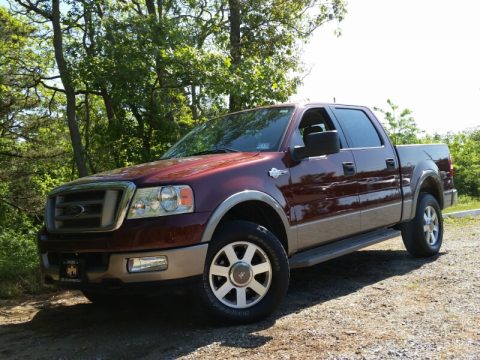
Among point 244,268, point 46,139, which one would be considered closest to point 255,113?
point 244,268

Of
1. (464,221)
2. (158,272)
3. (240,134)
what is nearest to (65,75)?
(240,134)

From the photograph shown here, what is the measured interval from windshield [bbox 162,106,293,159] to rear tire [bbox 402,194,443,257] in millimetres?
2537

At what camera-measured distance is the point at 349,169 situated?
5.40 m

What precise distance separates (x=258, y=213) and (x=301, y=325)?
3.45 ft

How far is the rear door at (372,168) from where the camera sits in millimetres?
5602

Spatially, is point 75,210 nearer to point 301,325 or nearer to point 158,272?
point 158,272

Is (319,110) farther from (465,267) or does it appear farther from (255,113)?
(465,267)

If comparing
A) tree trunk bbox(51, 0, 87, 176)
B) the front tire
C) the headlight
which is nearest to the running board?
the front tire

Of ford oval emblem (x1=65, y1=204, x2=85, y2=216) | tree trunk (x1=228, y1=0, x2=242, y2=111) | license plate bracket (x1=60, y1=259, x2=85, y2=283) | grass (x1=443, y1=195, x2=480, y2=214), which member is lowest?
grass (x1=443, y1=195, x2=480, y2=214)

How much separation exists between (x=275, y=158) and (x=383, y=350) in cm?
192

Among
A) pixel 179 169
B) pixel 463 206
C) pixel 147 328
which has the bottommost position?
pixel 463 206

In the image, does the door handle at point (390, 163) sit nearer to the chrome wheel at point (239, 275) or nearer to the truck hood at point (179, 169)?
the truck hood at point (179, 169)

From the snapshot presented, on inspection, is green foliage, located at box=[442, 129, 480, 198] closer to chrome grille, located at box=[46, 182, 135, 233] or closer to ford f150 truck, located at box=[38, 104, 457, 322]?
ford f150 truck, located at box=[38, 104, 457, 322]

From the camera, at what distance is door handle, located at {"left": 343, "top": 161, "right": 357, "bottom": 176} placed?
534 centimetres
